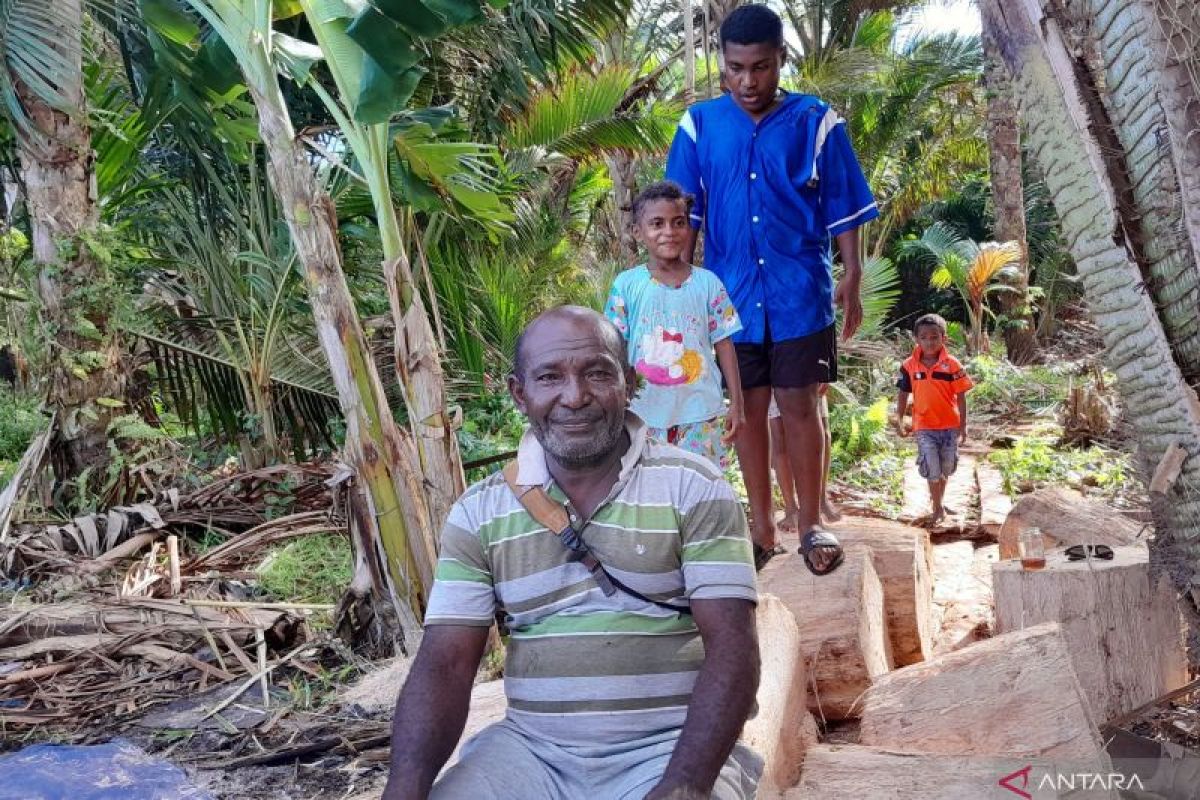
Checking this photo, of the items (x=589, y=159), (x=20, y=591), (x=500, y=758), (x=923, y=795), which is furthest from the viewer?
(x=589, y=159)

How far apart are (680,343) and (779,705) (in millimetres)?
1573

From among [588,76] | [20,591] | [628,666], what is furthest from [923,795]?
[588,76]

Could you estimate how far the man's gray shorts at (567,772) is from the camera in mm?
2193

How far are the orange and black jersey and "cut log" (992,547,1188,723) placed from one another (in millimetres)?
3280

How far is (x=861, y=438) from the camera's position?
10.3 metres

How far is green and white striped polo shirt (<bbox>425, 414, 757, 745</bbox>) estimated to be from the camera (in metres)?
2.29

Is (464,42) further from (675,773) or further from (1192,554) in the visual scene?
(675,773)

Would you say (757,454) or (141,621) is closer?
(757,454)

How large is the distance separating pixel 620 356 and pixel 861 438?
8.19 metres

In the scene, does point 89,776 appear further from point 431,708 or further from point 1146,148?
point 1146,148

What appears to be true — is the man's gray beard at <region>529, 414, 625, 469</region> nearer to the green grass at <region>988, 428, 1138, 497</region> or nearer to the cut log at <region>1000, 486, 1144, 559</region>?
the cut log at <region>1000, 486, 1144, 559</region>

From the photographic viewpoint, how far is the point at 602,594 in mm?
2326

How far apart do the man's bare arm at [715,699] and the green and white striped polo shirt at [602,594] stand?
1.7 inches

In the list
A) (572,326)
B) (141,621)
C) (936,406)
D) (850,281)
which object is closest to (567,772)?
(572,326)
